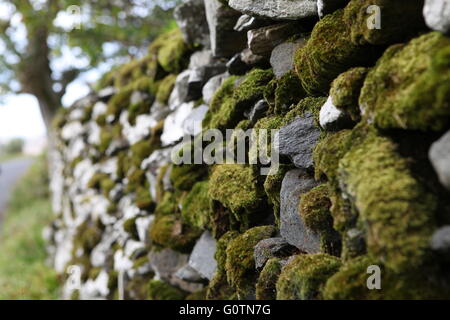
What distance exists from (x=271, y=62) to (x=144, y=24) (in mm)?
9202

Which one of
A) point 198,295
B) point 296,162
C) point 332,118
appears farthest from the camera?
point 198,295

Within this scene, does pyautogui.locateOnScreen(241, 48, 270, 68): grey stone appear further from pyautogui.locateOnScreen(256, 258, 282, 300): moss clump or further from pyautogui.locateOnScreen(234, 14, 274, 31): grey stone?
pyautogui.locateOnScreen(256, 258, 282, 300): moss clump

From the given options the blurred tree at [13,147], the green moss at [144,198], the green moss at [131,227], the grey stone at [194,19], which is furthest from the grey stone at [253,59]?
the blurred tree at [13,147]

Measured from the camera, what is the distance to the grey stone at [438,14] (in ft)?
5.49

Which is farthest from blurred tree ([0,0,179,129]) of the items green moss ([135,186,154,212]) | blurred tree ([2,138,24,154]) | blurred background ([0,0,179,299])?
blurred tree ([2,138,24,154])

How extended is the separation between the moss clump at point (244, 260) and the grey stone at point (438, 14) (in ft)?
5.28

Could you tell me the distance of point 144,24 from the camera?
11531 mm

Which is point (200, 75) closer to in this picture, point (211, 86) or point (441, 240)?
point (211, 86)

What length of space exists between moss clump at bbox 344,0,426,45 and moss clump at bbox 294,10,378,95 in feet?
0.32

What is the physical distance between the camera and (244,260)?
2.85 meters

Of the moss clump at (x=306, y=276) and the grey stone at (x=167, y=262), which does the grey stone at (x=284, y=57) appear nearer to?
the moss clump at (x=306, y=276)

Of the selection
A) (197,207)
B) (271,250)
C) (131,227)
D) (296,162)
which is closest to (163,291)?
(197,207)

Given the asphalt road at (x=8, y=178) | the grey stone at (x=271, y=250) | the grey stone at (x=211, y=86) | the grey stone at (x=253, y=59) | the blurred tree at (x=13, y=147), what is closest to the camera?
the grey stone at (x=271, y=250)

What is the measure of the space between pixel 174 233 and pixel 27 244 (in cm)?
808
